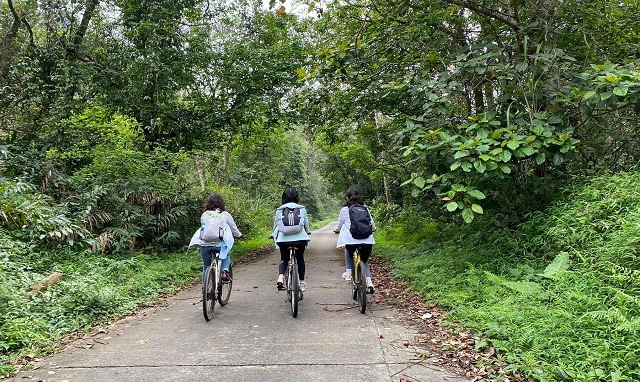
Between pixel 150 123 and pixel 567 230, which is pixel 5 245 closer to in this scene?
pixel 150 123

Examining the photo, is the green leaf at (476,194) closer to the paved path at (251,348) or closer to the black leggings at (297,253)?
the paved path at (251,348)

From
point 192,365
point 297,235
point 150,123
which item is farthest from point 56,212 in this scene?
point 192,365

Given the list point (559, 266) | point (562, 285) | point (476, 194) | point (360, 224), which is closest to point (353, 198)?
point (360, 224)

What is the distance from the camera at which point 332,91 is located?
906 centimetres

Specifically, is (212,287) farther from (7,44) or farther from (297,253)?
(7,44)

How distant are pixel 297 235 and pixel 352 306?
1458 millimetres

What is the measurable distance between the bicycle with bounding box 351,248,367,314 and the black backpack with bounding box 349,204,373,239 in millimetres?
288

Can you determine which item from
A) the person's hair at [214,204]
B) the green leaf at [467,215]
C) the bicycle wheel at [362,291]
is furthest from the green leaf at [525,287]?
the person's hair at [214,204]

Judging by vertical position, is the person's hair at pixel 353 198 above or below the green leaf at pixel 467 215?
above

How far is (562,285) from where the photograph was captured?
14.5 ft

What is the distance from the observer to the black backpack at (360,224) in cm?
625

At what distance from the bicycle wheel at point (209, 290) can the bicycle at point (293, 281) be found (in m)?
1.06

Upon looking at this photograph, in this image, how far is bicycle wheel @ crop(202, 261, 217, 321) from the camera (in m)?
5.75

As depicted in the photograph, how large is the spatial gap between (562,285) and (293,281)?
10.8ft
